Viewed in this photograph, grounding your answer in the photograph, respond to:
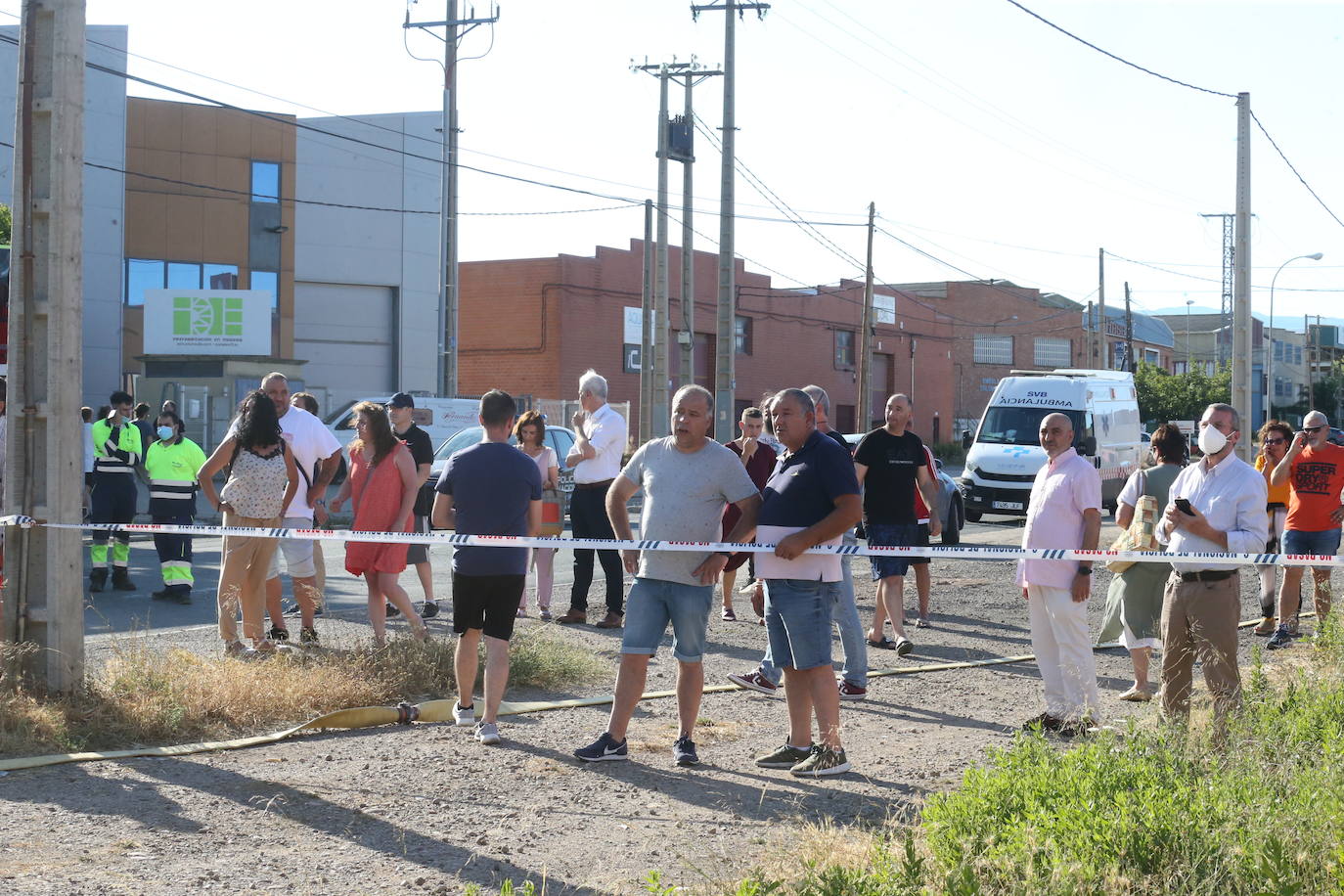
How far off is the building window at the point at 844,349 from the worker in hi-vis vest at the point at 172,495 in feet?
160

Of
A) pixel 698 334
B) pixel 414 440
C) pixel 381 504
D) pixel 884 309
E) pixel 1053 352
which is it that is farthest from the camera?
pixel 1053 352

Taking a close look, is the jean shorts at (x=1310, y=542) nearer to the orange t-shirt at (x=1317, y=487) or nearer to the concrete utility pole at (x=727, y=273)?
the orange t-shirt at (x=1317, y=487)

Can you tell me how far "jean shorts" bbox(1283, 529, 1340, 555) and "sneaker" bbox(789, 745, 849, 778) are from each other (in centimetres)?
612

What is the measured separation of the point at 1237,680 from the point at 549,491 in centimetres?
689

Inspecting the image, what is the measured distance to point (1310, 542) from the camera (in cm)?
1120

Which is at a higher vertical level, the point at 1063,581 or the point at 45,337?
the point at 45,337

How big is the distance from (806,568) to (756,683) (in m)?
2.16

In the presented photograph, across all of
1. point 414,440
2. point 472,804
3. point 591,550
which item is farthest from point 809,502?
point 414,440

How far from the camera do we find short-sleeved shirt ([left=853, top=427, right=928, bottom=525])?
10.3 metres

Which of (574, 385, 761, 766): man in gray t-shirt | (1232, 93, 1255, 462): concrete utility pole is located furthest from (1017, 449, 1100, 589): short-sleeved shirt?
(1232, 93, 1255, 462): concrete utility pole

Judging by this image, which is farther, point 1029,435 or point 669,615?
point 1029,435

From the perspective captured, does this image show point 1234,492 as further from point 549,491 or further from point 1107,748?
point 549,491

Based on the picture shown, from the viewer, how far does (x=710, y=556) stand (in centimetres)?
659

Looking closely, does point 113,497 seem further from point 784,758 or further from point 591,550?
point 784,758
